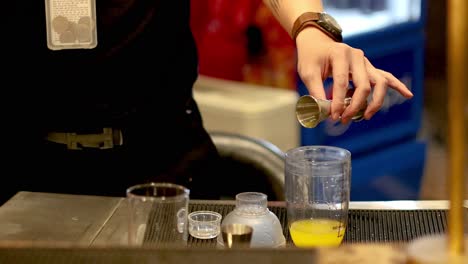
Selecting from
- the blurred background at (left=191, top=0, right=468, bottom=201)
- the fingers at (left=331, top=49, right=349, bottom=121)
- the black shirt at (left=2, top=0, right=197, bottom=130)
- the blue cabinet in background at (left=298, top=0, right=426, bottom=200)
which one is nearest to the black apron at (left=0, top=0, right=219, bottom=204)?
the black shirt at (left=2, top=0, right=197, bottom=130)

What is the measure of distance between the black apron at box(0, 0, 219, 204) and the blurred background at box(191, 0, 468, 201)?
146 centimetres

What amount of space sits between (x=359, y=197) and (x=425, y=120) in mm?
1318

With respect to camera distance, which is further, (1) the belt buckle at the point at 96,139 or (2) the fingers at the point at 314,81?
(1) the belt buckle at the point at 96,139

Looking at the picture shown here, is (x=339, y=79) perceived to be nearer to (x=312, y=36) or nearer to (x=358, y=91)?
(x=358, y=91)

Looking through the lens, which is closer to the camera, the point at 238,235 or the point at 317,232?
the point at 238,235

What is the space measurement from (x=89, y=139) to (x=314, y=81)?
1.88 feet

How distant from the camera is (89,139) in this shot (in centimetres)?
197

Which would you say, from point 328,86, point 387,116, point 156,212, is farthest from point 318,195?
point 387,116

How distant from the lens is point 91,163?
2.01 metres

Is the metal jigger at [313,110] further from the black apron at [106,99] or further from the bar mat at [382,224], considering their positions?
the black apron at [106,99]

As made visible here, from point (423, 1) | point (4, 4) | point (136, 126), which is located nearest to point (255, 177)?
point (136, 126)

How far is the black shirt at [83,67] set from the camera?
1.93 metres

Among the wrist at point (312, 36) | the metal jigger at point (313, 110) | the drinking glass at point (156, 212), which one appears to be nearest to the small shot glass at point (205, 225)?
the drinking glass at point (156, 212)

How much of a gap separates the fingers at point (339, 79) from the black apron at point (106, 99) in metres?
0.51
